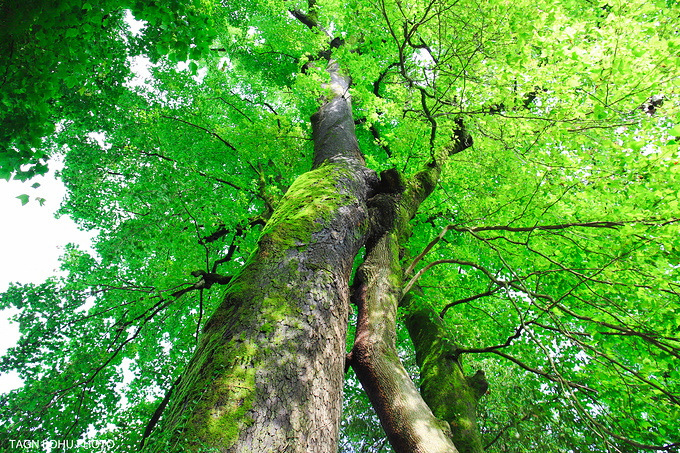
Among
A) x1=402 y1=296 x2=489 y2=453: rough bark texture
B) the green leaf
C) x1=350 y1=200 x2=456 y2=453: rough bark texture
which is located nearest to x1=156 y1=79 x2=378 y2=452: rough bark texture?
x1=350 y1=200 x2=456 y2=453: rough bark texture

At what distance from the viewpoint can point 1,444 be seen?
2.89 metres

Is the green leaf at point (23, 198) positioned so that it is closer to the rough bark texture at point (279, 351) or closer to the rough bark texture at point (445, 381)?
the rough bark texture at point (279, 351)

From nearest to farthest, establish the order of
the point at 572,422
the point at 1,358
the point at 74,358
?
1. the point at 1,358
2. the point at 74,358
3. the point at 572,422

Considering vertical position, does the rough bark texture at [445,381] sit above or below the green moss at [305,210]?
below

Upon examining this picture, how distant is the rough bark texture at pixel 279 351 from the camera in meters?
1.20

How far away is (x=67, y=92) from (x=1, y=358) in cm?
347

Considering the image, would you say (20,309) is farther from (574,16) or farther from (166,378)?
(574,16)

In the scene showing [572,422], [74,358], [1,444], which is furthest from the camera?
[572,422]

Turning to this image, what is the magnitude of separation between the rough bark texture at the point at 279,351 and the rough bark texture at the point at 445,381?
8.16ft

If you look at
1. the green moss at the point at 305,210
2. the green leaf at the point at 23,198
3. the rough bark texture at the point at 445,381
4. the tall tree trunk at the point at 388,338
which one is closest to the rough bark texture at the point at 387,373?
the tall tree trunk at the point at 388,338

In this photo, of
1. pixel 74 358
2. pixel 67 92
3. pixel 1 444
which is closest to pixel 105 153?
pixel 67 92

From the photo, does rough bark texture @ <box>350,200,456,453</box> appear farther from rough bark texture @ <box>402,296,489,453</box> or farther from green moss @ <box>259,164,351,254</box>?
rough bark texture @ <box>402,296,489,453</box>

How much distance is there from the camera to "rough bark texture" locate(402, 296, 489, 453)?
3408 mm

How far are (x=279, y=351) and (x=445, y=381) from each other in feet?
10.8
